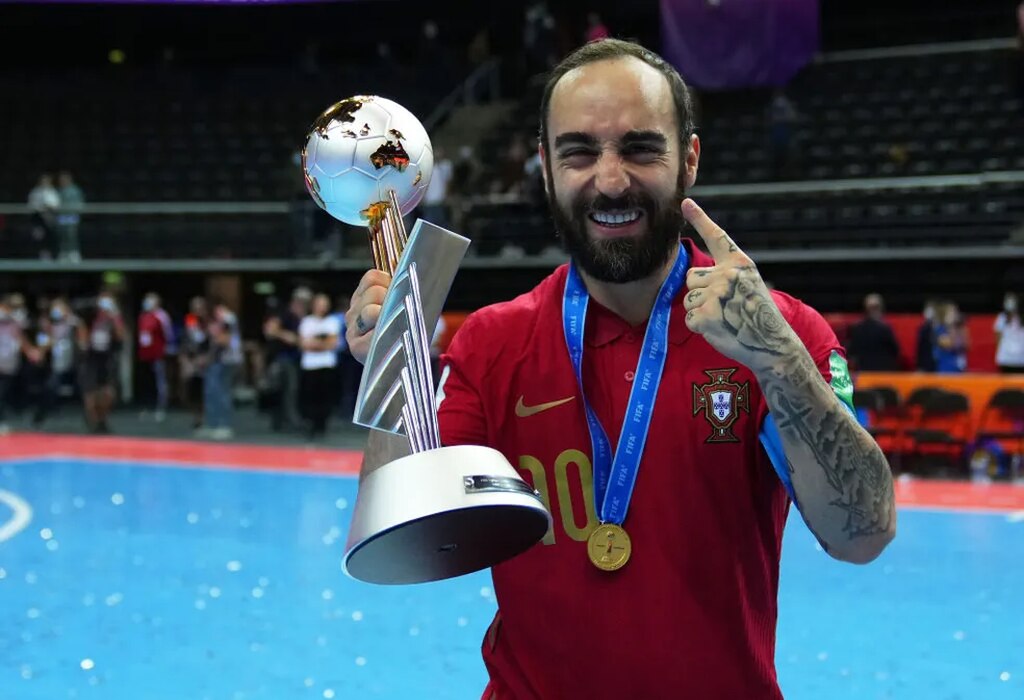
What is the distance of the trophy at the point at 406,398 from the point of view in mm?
1581

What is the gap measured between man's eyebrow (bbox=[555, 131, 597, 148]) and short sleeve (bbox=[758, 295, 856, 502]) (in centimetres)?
42

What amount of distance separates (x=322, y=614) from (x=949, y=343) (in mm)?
9191

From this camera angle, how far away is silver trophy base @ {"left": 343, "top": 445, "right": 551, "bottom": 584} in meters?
1.56

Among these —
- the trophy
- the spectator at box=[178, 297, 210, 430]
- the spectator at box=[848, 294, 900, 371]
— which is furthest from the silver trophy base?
the spectator at box=[178, 297, 210, 430]

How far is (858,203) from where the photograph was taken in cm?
1530

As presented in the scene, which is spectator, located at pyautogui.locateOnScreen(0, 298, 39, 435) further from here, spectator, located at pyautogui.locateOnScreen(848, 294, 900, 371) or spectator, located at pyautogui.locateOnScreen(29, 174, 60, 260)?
spectator, located at pyautogui.locateOnScreen(848, 294, 900, 371)

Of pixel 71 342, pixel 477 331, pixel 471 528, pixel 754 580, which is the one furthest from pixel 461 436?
pixel 71 342

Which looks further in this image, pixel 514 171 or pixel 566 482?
pixel 514 171

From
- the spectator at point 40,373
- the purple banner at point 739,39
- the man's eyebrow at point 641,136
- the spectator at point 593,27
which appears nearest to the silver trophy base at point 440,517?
the man's eyebrow at point 641,136

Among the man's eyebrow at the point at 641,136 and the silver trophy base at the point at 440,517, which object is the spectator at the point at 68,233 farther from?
the silver trophy base at the point at 440,517

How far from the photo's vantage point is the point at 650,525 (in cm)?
199

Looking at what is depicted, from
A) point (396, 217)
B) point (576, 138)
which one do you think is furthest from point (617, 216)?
point (396, 217)

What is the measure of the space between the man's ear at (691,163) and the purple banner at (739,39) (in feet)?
51.8

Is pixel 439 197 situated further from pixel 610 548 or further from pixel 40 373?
pixel 610 548
